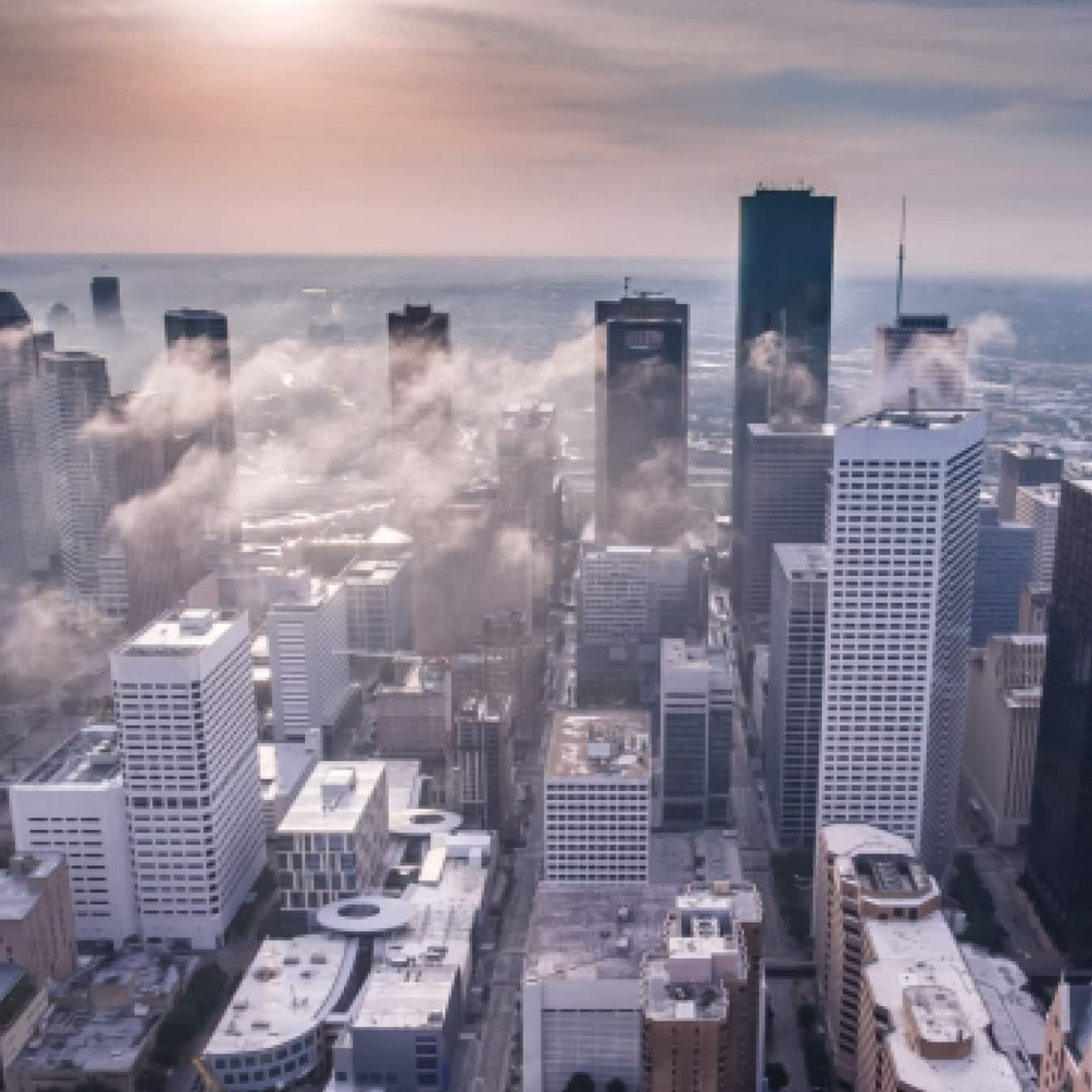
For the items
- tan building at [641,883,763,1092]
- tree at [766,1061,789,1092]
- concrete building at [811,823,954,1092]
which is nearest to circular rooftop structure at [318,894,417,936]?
tan building at [641,883,763,1092]

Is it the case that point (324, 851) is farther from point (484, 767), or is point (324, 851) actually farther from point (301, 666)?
point (301, 666)

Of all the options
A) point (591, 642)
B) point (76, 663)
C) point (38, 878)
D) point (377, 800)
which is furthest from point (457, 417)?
point (38, 878)

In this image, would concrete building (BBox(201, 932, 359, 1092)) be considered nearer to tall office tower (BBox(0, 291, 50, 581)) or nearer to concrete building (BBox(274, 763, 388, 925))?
concrete building (BBox(274, 763, 388, 925))

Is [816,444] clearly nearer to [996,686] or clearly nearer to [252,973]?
[996,686]

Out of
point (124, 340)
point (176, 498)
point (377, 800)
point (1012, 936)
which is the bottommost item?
point (1012, 936)

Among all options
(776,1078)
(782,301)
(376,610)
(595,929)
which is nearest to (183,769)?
(595,929)
